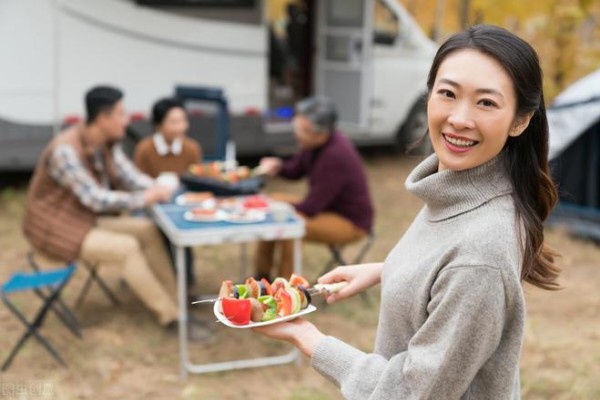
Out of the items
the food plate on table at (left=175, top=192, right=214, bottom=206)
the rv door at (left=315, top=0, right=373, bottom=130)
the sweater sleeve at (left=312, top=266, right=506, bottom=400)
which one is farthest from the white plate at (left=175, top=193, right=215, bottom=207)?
the rv door at (left=315, top=0, right=373, bottom=130)

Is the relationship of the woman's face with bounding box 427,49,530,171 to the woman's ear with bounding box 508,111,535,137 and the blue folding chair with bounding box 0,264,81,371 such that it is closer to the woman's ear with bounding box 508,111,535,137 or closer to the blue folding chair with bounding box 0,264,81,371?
the woman's ear with bounding box 508,111,535,137

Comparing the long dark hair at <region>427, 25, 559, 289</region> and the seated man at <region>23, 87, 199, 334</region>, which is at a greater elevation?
the long dark hair at <region>427, 25, 559, 289</region>

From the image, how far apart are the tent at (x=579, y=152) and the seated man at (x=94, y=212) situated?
3.45 m

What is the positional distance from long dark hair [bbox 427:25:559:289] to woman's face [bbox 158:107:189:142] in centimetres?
378

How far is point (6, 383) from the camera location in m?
3.98

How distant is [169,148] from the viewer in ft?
17.6

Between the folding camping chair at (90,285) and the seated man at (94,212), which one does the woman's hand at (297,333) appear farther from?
the folding camping chair at (90,285)

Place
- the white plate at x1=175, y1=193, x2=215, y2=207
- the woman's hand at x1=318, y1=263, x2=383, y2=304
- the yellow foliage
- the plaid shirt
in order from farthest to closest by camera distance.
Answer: the yellow foliage → the white plate at x1=175, y1=193, x2=215, y2=207 → the plaid shirt → the woman's hand at x1=318, y1=263, x2=383, y2=304

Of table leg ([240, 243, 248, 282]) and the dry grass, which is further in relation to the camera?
table leg ([240, 243, 248, 282])

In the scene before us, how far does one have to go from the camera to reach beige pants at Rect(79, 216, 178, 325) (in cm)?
451

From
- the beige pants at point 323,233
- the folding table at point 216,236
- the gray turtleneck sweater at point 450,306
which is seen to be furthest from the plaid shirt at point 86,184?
the gray turtleneck sweater at point 450,306

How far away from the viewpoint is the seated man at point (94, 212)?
446 cm

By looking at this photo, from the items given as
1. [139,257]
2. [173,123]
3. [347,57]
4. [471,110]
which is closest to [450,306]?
[471,110]

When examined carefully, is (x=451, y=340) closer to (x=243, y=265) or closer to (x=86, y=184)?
(x=86, y=184)
